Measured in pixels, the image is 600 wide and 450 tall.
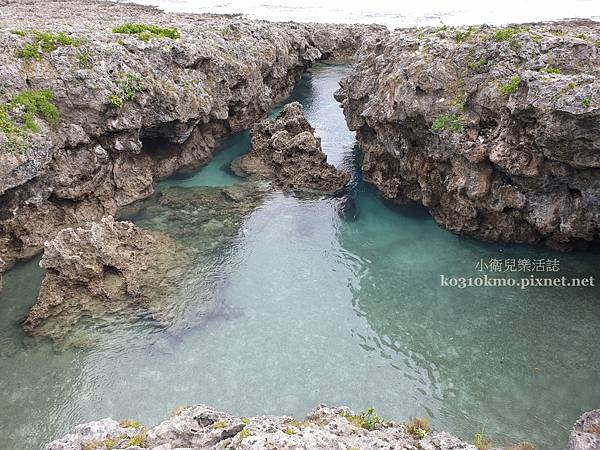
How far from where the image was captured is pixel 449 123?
2452 cm

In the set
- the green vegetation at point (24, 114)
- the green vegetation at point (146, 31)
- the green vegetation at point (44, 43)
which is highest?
the green vegetation at point (146, 31)

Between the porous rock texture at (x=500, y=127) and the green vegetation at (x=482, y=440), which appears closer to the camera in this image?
the green vegetation at (x=482, y=440)

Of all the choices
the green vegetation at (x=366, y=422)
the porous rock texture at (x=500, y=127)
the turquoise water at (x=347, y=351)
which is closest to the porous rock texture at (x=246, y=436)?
the green vegetation at (x=366, y=422)

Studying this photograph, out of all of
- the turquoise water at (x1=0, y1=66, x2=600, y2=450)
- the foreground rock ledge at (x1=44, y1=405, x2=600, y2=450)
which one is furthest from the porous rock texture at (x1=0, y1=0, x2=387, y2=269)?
the foreground rock ledge at (x1=44, y1=405, x2=600, y2=450)

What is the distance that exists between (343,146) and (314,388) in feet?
87.9

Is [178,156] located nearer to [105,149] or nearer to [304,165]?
[105,149]

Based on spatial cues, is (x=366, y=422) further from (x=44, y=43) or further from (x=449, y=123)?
(x=44, y=43)

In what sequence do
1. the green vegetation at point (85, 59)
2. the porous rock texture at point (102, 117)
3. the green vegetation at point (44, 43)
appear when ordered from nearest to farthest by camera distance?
1. the porous rock texture at point (102, 117)
2. the green vegetation at point (44, 43)
3. the green vegetation at point (85, 59)

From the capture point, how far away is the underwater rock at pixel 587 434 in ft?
42.1

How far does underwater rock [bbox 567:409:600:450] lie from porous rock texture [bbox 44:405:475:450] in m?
4.12

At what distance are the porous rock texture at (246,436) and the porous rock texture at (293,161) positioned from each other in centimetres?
2241

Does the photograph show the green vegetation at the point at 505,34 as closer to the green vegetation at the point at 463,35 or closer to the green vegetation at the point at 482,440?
the green vegetation at the point at 463,35

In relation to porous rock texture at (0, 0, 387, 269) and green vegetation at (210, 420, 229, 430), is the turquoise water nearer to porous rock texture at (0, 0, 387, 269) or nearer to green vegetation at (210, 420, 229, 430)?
porous rock texture at (0, 0, 387, 269)

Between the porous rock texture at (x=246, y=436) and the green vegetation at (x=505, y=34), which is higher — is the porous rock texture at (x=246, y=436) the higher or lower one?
the lower one
